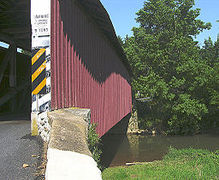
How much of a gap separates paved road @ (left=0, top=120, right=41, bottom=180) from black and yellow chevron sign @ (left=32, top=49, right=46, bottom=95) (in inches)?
37.5

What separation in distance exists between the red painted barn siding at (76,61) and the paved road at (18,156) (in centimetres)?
94

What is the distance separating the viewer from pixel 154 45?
22297mm

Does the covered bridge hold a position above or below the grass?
above

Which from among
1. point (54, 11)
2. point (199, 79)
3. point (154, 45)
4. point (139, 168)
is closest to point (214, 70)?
point (199, 79)

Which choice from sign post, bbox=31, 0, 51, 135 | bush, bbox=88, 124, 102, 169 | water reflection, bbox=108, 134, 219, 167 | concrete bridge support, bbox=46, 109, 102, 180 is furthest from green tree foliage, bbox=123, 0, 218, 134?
concrete bridge support, bbox=46, 109, 102, 180

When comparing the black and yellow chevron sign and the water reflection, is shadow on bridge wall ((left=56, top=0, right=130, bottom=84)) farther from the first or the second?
the water reflection

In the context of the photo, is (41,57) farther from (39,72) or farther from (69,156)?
(69,156)

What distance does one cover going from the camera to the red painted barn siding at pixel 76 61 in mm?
4586

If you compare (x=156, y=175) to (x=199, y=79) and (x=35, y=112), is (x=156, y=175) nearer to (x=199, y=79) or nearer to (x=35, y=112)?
(x=35, y=112)

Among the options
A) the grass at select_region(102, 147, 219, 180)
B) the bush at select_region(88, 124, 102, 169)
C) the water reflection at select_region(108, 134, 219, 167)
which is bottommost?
the water reflection at select_region(108, 134, 219, 167)

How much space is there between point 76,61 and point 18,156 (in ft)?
11.0

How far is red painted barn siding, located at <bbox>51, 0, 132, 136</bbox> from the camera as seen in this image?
4586 mm

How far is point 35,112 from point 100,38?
5.14 metres

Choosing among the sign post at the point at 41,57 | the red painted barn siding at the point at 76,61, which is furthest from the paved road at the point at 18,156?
the red painted barn siding at the point at 76,61
